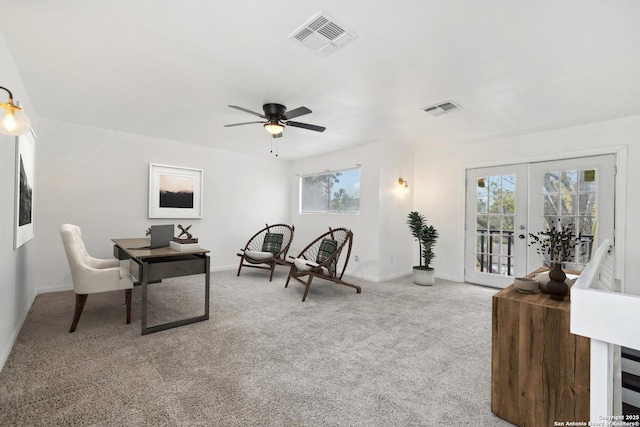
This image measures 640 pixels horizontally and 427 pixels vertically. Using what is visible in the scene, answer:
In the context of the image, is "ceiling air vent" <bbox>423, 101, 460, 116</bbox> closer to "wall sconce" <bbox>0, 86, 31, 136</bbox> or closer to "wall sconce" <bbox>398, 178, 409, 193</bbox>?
"wall sconce" <bbox>398, 178, 409, 193</bbox>

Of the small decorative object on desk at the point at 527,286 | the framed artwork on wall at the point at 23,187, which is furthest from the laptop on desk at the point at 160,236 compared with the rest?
the small decorative object on desk at the point at 527,286

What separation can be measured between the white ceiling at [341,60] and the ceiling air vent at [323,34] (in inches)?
2.2

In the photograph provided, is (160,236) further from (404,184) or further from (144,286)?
(404,184)

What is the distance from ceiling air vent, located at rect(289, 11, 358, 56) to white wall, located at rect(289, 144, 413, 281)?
9.76 feet

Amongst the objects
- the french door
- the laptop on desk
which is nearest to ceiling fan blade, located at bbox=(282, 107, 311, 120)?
the laptop on desk

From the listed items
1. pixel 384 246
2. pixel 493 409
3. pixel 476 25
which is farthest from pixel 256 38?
pixel 384 246

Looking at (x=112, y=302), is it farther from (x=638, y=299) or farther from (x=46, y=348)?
(x=638, y=299)

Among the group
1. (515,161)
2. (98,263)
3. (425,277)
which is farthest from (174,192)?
(515,161)

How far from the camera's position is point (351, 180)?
5539 millimetres

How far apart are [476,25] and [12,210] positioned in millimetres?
3759

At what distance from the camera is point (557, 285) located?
1.59 m

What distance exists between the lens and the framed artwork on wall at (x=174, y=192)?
4.83m

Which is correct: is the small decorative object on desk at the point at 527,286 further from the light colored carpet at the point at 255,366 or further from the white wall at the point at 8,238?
the white wall at the point at 8,238

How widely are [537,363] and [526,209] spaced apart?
11.5 ft
